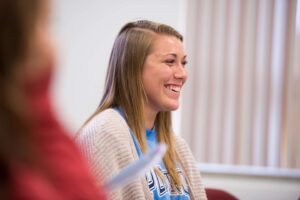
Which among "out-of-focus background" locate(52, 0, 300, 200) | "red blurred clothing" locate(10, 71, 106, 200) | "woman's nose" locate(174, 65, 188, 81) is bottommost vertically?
"out-of-focus background" locate(52, 0, 300, 200)

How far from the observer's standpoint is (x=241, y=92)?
3.42m

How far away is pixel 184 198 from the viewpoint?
172cm

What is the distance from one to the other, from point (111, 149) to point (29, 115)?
1216 millimetres

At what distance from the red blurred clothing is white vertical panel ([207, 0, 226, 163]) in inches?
122

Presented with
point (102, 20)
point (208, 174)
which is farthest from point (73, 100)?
point (208, 174)

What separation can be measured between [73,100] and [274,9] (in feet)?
5.55

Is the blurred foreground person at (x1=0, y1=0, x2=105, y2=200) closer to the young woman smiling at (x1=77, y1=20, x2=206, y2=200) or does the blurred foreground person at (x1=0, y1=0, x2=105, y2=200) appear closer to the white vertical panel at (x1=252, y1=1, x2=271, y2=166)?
the young woman smiling at (x1=77, y1=20, x2=206, y2=200)

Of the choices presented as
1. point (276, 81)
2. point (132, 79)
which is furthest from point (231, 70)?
point (132, 79)

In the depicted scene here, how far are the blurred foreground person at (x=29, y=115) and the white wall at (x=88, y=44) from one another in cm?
316

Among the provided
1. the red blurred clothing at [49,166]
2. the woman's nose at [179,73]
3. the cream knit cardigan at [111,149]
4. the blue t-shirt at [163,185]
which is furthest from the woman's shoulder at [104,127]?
the red blurred clothing at [49,166]

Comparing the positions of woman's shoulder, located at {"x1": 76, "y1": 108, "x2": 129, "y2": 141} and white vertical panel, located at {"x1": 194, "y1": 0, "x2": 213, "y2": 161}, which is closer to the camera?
woman's shoulder, located at {"x1": 76, "y1": 108, "x2": 129, "y2": 141}

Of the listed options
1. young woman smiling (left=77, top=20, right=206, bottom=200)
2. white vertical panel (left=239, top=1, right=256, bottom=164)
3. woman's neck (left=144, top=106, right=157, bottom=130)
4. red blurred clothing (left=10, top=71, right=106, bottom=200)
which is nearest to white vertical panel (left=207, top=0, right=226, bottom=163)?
white vertical panel (left=239, top=1, right=256, bottom=164)

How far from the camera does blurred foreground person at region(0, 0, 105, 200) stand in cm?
34

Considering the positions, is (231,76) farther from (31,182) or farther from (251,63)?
(31,182)
